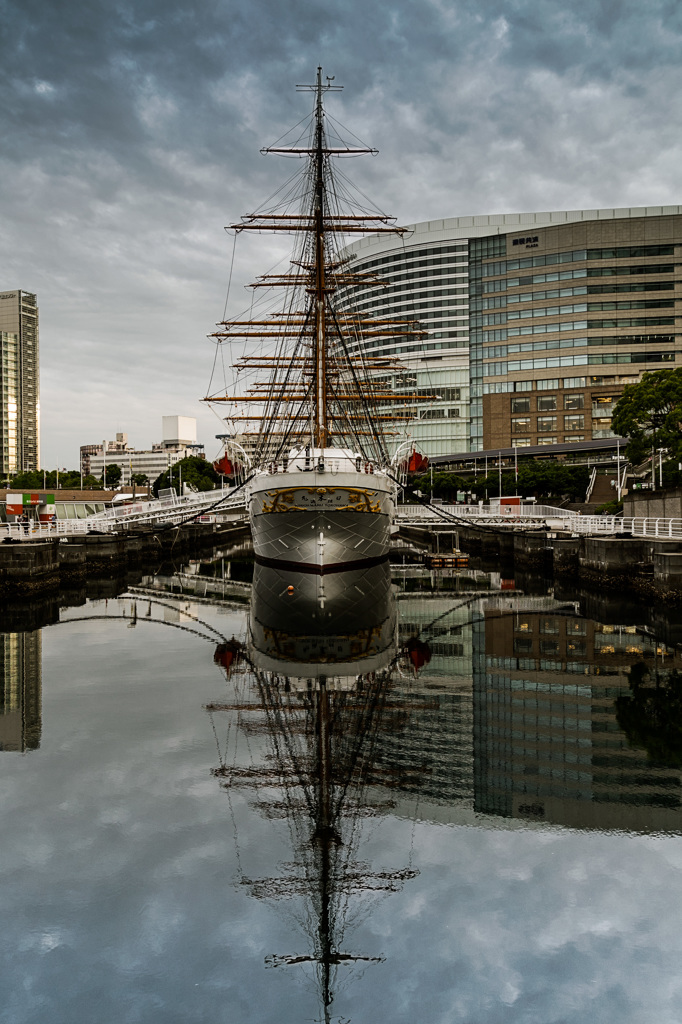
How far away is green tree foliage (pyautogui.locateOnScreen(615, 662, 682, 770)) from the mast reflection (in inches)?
193

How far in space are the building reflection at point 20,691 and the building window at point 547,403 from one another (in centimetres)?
11914

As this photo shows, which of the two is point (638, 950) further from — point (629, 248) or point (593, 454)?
point (629, 248)

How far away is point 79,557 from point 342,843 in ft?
120

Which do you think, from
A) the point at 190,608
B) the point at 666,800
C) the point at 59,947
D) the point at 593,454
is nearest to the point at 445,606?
the point at 190,608

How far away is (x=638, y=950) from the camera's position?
775cm

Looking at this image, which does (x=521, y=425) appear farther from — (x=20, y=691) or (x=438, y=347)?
(x=20, y=691)

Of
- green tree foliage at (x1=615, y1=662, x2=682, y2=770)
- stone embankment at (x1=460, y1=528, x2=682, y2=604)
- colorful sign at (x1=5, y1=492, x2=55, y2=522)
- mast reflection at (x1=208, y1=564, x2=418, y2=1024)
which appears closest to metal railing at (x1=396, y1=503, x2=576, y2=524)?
stone embankment at (x1=460, y1=528, x2=682, y2=604)

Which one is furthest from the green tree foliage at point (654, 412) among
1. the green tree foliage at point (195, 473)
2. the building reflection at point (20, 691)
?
the green tree foliage at point (195, 473)

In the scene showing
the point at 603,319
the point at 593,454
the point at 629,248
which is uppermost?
the point at 629,248

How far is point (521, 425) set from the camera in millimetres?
136125

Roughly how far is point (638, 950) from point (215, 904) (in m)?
4.68

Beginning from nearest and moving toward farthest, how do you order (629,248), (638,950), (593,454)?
(638,950) < (593,454) < (629,248)

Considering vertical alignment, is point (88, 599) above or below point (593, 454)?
below

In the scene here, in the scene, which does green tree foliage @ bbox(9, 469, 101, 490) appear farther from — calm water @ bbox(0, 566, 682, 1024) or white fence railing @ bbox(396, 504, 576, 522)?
calm water @ bbox(0, 566, 682, 1024)
